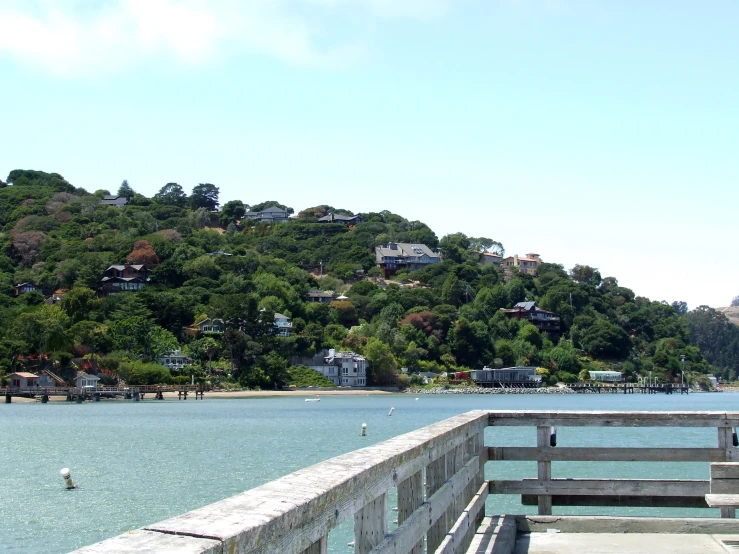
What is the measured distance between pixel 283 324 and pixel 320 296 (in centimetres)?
2978

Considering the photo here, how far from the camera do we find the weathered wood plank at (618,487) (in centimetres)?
957

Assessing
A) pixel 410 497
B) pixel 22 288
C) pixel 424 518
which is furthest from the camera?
pixel 22 288

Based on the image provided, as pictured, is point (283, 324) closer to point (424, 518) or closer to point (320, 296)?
point (320, 296)

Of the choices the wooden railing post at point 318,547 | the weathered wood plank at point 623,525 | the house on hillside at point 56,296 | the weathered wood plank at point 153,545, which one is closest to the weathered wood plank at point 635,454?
the weathered wood plank at point 623,525

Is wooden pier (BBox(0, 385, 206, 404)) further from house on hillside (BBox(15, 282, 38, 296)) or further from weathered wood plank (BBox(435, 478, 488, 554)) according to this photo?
weathered wood plank (BBox(435, 478, 488, 554))

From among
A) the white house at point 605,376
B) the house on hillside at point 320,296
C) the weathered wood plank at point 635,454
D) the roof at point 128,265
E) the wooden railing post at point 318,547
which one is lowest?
the white house at point 605,376

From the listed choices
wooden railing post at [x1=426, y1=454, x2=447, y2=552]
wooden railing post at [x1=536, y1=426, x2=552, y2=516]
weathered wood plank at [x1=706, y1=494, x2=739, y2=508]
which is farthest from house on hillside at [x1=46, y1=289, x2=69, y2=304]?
wooden railing post at [x1=426, y1=454, x2=447, y2=552]

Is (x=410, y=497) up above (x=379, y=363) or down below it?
above

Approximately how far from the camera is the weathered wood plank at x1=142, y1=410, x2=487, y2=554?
3.00 m

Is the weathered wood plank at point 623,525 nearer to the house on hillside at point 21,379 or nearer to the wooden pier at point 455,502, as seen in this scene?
the wooden pier at point 455,502

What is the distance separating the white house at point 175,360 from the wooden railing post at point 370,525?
135661 millimetres

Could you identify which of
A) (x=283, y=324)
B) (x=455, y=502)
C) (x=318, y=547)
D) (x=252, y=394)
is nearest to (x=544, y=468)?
(x=455, y=502)

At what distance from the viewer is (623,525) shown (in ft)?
31.4

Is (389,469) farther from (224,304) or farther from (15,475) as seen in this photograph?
(224,304)
